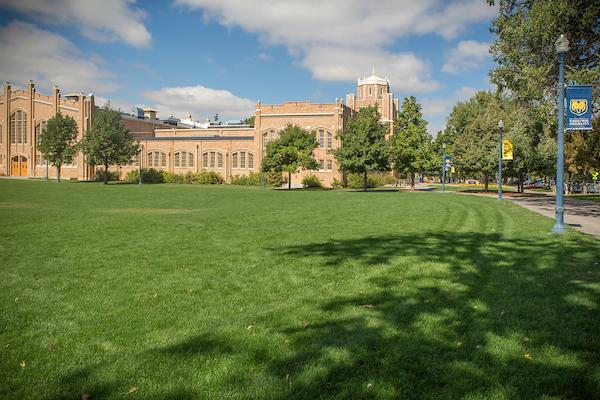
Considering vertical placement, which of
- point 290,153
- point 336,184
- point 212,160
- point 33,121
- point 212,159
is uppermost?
point 33,121

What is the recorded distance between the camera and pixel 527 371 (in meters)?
3.99

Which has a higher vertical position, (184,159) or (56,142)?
(56,142)

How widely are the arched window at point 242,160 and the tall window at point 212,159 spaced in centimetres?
222

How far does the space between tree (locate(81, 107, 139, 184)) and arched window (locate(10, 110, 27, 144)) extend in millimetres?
24631

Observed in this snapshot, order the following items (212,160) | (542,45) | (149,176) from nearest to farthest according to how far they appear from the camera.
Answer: (542,45), (149,176), (212,160)

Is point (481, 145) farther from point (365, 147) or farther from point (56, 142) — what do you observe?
point (56, 142)

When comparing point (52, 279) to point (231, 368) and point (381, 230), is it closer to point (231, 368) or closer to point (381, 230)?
point (231, 368)

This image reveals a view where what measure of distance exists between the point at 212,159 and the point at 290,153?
22302 mm

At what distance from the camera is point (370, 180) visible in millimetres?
59969

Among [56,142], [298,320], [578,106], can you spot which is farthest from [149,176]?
[298,320]

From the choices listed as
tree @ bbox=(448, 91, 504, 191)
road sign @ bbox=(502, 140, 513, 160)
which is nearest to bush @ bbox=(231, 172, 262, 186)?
tree @ bbox=(448, 91, 504, 191)

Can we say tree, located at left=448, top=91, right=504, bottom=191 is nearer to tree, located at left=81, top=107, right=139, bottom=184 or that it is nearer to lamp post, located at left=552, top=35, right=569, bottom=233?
lamp post, located at left=552, top=35, right=569, bottom=233

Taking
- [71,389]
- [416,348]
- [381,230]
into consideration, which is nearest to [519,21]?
[381,230]

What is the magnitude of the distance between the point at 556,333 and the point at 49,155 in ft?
228
